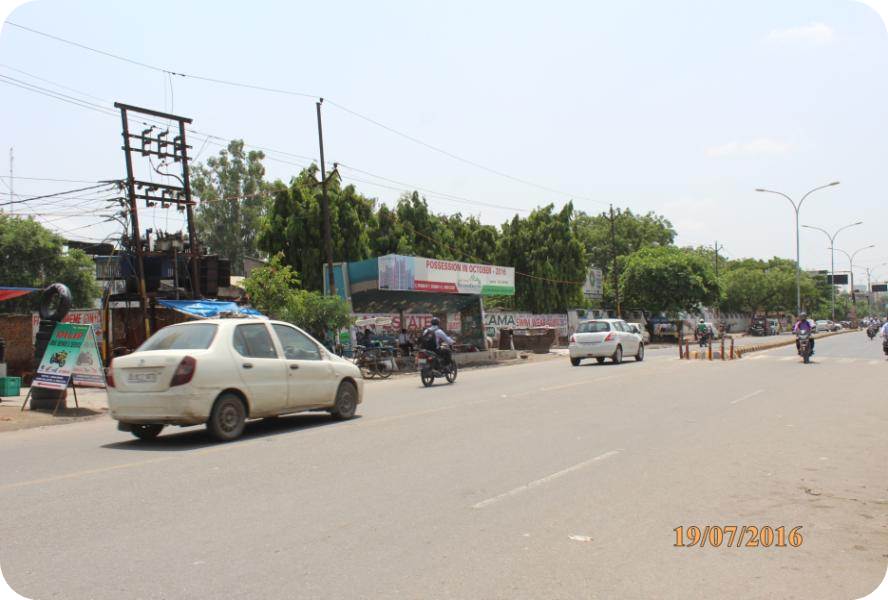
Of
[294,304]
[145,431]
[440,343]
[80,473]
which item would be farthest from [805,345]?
[80,473]

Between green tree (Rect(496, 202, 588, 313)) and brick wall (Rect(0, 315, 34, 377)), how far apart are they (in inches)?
1342

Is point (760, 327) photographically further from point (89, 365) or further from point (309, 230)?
point (89, 365)

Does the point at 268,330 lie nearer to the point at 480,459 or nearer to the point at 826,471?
the point at 480,459

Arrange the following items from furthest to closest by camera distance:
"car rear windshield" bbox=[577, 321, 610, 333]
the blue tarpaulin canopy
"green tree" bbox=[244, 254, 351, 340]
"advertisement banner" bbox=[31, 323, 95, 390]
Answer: "car rear windshield" bbox=[577, 321, 610, 333], "green tree" bbox=[244, 254, 351, 340], the blue tarpaulin canopy, "advertisement banner" bbox=[31, 323, 95, 390]

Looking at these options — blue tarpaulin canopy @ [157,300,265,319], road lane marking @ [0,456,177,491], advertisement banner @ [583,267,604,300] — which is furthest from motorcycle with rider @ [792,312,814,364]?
advertisement banner @ [583,267,604,300]

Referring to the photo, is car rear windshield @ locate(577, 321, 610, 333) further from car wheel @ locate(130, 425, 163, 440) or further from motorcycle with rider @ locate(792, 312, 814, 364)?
car wheel @ locate(130, 425, 163, 440)

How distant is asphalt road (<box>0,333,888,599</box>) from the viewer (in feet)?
15.0

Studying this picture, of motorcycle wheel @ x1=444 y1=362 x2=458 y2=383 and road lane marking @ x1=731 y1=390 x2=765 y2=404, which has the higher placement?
motorcycle wheel @ x1=444 y1=362 x2=458 y2=383

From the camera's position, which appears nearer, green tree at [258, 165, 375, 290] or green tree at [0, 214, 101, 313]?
green tree at [0, 214, 101, 313]

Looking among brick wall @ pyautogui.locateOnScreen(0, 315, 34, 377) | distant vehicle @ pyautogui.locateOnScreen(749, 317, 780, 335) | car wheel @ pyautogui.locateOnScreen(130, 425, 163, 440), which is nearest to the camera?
car wheel @ pyautogui.locateOnScreen(130, 425, 163, 440)

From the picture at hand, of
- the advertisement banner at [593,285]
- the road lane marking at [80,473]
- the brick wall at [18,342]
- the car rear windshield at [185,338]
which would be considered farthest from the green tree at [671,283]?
the road lane marking at [80,473]

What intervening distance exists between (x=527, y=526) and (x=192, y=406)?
5.29m
